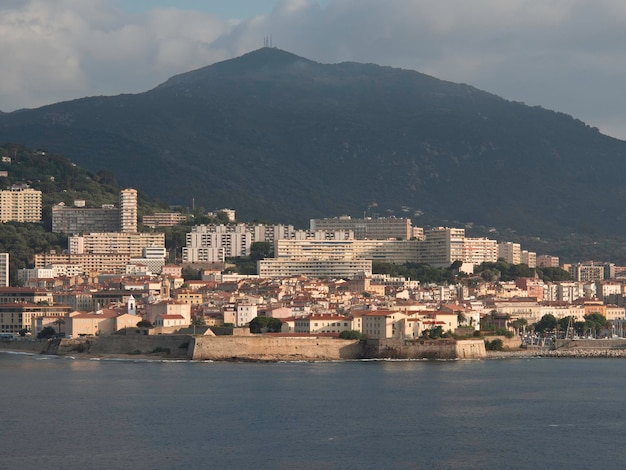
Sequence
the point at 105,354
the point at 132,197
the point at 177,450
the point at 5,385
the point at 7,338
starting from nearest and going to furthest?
the point at 177,450 < the point at 5,385 < the point at 105,354 < the point at 7,338 < the point at 132,197

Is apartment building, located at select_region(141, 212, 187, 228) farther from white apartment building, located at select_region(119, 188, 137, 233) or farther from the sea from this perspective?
the sea

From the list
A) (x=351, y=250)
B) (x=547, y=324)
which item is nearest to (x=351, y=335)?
(x=547, y=324)

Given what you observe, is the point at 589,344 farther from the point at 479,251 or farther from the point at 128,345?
the point at 479,251

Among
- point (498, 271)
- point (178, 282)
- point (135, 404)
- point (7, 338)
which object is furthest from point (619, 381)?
point (498, 271)

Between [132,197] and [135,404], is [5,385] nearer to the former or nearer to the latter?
[135,404]

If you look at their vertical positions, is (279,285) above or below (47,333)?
above

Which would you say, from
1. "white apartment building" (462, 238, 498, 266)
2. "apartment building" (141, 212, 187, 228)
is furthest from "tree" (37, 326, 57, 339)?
"apartment building" (141, 212, 187, 228)
